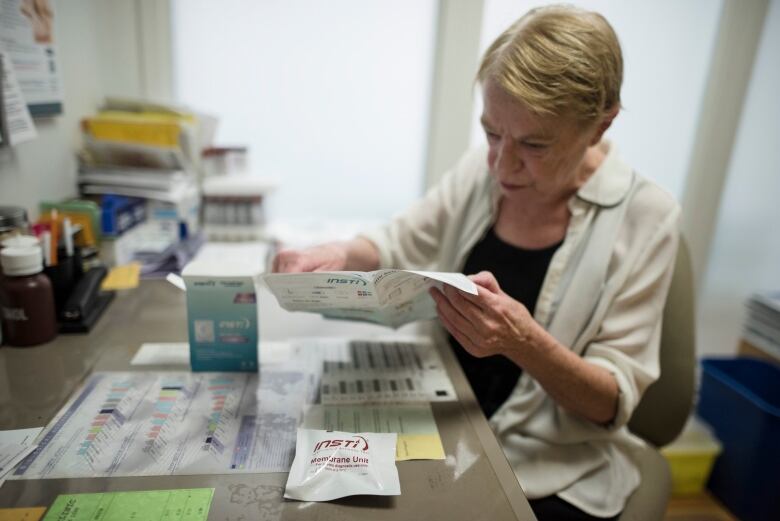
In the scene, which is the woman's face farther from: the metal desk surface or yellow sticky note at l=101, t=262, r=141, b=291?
yellow sticky note at l=101, t=262, r=141, b=291

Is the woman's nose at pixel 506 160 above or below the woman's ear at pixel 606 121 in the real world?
below

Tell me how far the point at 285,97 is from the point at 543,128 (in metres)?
1.09

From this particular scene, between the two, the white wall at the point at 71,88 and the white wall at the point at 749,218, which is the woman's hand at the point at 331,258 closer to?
the white wall at the point at 71,88

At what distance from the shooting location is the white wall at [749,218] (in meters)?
1.82

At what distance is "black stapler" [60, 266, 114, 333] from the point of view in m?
0.94

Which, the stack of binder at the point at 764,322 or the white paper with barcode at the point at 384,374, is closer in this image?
the white paper with barcode at the point at 384,374

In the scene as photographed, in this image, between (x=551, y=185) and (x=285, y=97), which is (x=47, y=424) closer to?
(x=551, y=185)

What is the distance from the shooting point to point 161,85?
66.7 inches

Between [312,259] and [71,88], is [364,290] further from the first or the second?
[71,88]

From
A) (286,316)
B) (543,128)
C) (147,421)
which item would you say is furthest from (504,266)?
(147,421)

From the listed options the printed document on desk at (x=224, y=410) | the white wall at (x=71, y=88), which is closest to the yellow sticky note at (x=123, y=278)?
the white wall at (x=71, y=88)

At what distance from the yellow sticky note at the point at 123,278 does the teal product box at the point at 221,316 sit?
418 millimetres

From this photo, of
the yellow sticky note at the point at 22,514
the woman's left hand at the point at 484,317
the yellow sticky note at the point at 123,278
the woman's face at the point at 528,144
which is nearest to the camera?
the yellow sticky note at the point at 22,514

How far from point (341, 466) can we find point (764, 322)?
1753 millimetres
